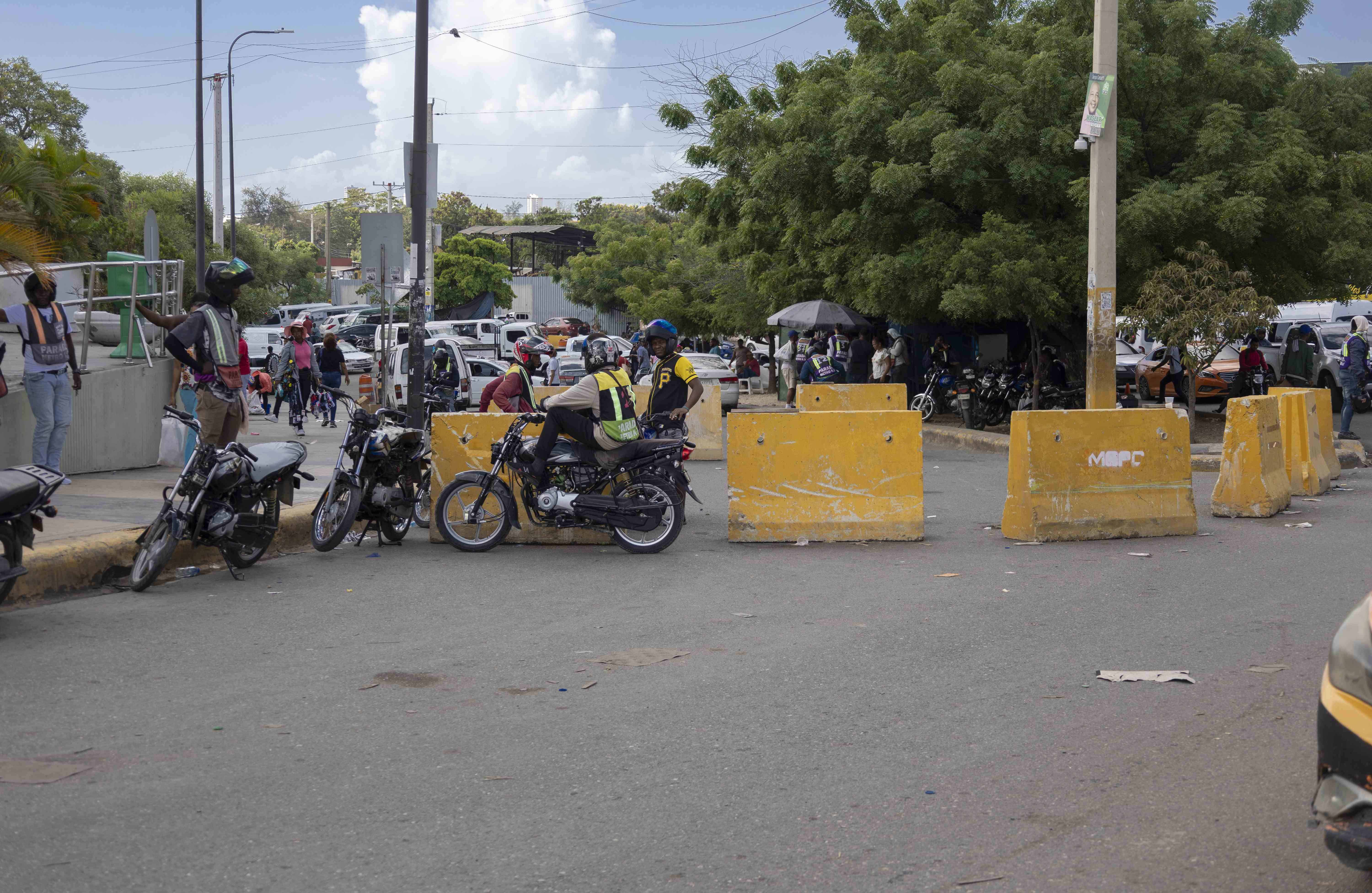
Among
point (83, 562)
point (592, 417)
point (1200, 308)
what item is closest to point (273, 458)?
point (83, 562)

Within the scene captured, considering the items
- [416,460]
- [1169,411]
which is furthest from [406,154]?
[1169,411]

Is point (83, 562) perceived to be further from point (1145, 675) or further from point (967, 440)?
point (967, 440)

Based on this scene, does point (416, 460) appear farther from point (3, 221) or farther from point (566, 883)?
point (566, 883)

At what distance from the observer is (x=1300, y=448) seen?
1380 cm

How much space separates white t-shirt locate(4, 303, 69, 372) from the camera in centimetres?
1070

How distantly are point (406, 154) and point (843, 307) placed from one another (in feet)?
47.1

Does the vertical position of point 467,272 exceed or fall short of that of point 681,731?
it exceeds it

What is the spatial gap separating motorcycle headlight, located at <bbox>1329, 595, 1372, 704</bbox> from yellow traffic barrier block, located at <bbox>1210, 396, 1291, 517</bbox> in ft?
28.4

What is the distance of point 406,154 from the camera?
1527 centimetres

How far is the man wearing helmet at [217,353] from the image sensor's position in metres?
10.4

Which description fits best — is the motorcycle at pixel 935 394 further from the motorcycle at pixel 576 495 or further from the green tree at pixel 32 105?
the green tree at pixel 32 105

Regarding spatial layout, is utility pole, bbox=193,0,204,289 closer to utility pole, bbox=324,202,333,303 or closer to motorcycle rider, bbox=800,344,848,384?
motorcycle rider, bbox=800,344,848,384

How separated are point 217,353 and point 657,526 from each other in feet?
12.2

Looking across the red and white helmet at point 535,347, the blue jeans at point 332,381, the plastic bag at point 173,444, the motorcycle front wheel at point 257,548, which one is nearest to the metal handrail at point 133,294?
the plastic bag at point 173,444
